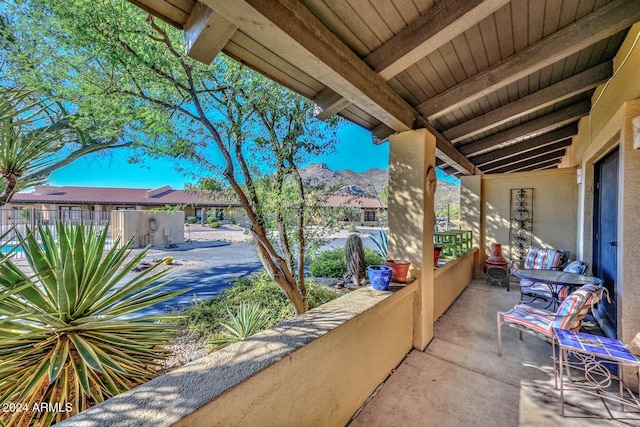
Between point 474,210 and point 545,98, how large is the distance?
3.64m

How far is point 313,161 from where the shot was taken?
15.8 ft

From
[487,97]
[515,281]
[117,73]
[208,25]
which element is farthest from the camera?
[515,281]

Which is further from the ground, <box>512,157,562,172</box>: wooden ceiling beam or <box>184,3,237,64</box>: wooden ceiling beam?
<box>512,157,562,172</box>: wooden ceiling beam

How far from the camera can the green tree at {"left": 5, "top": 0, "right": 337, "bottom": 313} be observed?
3.28m

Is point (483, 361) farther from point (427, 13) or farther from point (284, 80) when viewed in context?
point (284, 80)

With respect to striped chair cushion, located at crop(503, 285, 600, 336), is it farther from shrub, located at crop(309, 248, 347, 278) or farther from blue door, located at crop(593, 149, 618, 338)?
shrub, located at crop(309, 248, 347, 278)

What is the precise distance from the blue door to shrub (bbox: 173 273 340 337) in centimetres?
391

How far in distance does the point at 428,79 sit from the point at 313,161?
2.61m

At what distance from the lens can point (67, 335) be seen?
1562mm

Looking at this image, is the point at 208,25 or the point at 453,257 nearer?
the point at 208,25

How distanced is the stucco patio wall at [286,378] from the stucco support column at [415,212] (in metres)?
0.55

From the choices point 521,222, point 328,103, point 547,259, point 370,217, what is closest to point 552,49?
point 328,103

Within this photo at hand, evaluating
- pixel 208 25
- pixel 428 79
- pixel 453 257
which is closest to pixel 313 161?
pixel 428 79

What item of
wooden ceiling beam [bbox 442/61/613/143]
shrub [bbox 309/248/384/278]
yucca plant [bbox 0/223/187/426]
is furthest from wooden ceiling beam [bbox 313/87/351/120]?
shrub [bbox 309/248/384/278]
